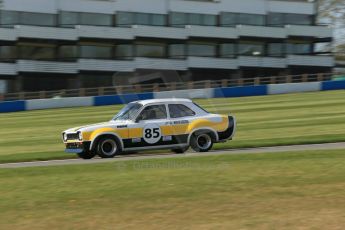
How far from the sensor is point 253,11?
61.3 m

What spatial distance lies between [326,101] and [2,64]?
1231 inches

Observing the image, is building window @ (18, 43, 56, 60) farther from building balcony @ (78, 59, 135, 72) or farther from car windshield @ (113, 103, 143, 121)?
car windshield @ (113, 103, 143, 121)

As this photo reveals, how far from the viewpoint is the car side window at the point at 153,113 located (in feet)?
44.8

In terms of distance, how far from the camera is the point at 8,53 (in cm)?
5194

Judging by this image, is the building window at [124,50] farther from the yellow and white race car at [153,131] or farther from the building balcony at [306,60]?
the yellow and white race car at [153,131]

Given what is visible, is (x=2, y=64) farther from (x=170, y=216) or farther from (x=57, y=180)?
(x=170, y=216)

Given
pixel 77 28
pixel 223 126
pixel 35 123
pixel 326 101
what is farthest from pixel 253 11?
pixel 223 126

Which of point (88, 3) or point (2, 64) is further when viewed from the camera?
point (88, 3)

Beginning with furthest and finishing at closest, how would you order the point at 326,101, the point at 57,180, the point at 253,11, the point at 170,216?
1. the point at 253,11
2. the point at 326,101
3. the point at 57,180
4. the point at 170,216

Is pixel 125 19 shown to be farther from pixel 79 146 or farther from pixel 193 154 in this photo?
pixel 193 154

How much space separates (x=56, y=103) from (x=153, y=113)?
26308mm

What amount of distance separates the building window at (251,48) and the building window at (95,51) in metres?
14.1

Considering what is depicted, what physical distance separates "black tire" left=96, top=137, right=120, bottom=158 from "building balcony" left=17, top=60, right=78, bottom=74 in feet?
131

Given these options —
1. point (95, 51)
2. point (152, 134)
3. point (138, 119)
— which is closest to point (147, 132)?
point (152, 134)
